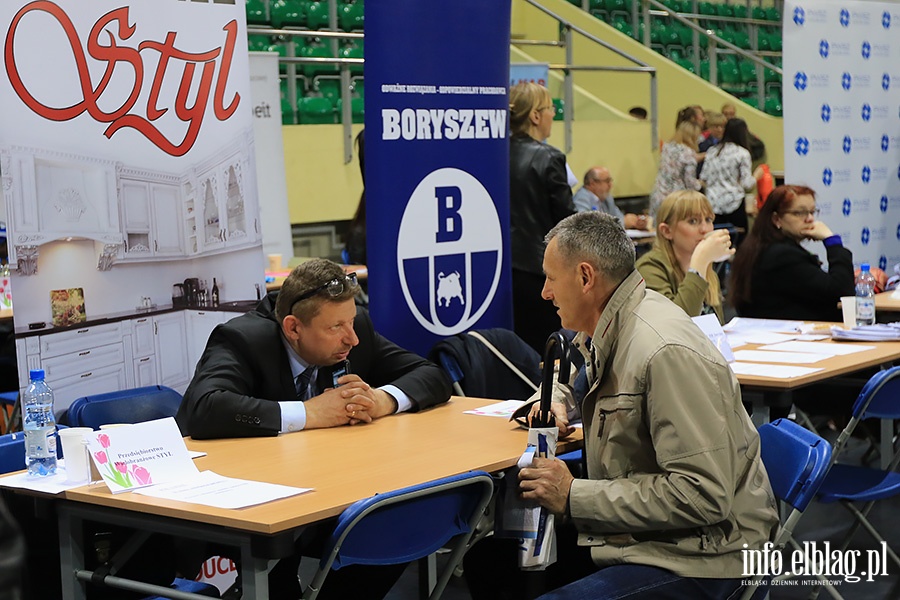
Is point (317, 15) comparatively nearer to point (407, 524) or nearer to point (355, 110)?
point (355, 110)

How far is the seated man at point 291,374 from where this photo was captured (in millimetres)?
3133

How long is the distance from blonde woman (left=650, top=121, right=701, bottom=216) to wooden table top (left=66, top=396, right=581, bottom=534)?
7.44 m

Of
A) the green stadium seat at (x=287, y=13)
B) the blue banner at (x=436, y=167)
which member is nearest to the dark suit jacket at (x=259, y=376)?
the blue banner at (x=436, y=167)

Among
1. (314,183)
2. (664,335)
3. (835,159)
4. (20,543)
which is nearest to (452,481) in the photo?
(664,335)

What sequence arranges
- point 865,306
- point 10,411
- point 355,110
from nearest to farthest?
point 865,306 < point 10,411 < point 355,110

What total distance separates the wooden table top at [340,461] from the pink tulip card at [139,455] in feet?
0.17

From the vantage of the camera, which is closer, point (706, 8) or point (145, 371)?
point (145, 371)

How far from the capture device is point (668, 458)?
2377 millimetres

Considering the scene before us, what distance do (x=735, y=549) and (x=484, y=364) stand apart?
66.4 inches

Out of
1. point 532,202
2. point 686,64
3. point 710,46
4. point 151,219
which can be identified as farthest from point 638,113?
point 151,219

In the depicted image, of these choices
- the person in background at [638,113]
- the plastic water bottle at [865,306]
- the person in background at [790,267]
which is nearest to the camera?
the plastic water bottle at [865,306]

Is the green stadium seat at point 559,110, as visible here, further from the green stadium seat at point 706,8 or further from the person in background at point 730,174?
the green stadium seat at point 706,8

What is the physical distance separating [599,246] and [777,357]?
6.49ft

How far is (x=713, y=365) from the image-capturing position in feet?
8.01
